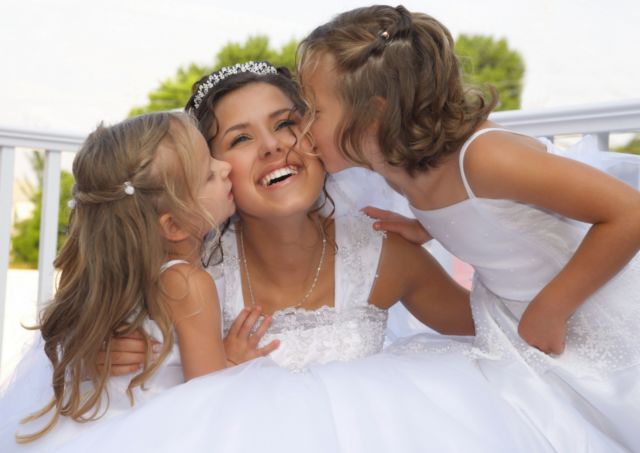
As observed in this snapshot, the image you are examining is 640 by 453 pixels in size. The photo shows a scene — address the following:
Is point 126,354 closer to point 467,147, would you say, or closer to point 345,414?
point 345,414

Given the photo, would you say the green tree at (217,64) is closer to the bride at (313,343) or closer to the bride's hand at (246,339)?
the bride at (313,343)

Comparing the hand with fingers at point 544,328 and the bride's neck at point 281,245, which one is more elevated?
the bride's neck at point 281,245

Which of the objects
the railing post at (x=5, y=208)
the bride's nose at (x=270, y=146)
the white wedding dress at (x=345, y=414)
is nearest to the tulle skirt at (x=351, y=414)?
the white wedding dress at (x=345, y=414)

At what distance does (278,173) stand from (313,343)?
1.36 ft

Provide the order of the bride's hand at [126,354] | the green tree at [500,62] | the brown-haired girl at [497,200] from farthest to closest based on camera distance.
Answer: the green tree at [500,62] → the bride's hand at [126,354] → the brown-haired girl at [497,200]

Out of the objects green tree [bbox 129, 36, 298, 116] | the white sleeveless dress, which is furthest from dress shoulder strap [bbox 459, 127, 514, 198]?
green tree [bbox 129, 36, 298, 116]

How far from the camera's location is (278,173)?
1.74 meters

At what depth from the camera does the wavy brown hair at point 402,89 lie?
1.61 meters

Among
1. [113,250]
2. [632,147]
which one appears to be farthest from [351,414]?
[632,147]

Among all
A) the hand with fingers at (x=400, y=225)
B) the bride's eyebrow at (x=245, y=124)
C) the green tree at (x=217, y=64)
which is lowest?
the hand with fingers at (x=400, y=225)

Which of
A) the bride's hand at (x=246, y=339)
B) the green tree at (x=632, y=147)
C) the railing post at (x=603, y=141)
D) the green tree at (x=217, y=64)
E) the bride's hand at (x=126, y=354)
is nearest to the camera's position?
the bride's hand at (x=126, y=354)

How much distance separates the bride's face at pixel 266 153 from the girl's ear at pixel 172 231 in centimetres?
20

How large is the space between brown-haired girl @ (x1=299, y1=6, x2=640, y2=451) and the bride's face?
0.23 feet

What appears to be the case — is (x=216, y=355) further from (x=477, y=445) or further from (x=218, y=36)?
(x=218, y=36)
